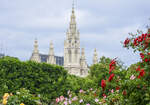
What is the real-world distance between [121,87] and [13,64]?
Result: 562 inches

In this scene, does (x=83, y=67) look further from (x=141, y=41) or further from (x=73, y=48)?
(x=141, y=41)

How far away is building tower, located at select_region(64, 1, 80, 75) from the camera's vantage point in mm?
116250

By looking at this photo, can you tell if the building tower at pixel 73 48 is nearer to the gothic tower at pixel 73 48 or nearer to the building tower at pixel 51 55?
the gothic tower at pixel 73 48

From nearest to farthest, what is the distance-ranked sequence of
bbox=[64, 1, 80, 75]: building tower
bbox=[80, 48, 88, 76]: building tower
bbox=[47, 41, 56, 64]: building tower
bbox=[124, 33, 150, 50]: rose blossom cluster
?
bbox=[124, 33, 150, 50]: rose blossom cluster
bbox=[64, 1, 80, 75]: building tower
bbox=[47, 41, 56, 64]: building tower
bbox=[80, 48, 88, 76]: building tower

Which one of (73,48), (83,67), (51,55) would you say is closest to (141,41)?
(73,48)

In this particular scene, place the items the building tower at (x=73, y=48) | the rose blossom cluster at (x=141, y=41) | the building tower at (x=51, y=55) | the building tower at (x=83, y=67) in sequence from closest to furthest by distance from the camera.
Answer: the rose blossom cluster at (x=141, y=41)
the building tower at (x=73, y=48)
the building tower at (x=51, y=55)
the building tower at (x=83, y=67)

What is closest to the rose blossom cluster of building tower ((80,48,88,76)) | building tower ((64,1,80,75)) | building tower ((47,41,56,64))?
building tower ((64,1,80,75))

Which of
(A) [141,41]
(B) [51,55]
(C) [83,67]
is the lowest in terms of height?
(A) [141,41]

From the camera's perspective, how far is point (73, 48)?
4577 inches

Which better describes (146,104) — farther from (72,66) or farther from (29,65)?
(72,66)

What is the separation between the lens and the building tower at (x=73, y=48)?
381 feet

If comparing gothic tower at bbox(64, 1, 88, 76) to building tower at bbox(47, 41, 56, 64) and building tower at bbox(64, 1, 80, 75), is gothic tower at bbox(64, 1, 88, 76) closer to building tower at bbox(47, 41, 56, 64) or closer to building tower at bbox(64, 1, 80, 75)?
building tower at bbox(64, 1, 80, 75)

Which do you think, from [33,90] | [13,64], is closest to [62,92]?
[33,90]

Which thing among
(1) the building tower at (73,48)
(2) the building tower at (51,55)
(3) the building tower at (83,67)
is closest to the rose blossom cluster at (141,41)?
(1) the building tower at (73,48)
